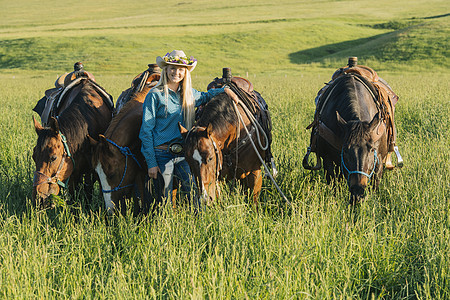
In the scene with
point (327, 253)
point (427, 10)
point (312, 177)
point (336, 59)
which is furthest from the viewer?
point (427, 10)

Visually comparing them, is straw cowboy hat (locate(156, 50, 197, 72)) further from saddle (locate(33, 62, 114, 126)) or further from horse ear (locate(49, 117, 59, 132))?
saddle (locate(33, 62, 114, 126))

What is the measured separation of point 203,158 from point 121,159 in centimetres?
87

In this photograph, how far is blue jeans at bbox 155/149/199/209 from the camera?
4.35 m

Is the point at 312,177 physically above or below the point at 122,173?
below

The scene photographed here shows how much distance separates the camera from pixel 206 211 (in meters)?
3.79

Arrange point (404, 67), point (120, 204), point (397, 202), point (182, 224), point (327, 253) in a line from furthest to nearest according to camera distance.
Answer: point (404, 67)
point (397, 202)
point (120, 204)
point (182, 224)
point (327, 253)

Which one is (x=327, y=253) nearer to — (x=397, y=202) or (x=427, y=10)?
(x=397, y=202)

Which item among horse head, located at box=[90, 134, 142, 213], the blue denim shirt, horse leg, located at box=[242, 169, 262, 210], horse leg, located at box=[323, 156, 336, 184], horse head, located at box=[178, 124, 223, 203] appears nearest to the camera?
horse head, located at box=[178, 124, 223, 203]

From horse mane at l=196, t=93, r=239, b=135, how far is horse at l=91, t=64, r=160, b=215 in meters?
0.74

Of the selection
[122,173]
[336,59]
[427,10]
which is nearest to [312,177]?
[122,173]

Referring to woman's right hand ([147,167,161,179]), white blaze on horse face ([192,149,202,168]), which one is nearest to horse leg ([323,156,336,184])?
white blaze on horse face ([192,149,202,168])

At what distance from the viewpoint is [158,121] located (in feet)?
14.3

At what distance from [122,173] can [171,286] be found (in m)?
1.56

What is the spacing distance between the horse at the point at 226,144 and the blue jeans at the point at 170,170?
36 cm
